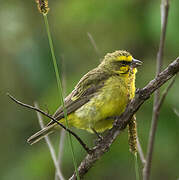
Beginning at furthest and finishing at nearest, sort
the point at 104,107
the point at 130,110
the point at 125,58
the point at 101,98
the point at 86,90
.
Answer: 1. the point at 125,58
2. the point at 86,90
3. the point at 101,98
4. the point at 104,107
5. the point at 130,110

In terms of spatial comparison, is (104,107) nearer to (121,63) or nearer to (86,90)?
(86,90)

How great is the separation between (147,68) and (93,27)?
129 centimetres

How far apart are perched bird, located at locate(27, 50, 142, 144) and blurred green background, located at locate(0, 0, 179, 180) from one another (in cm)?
42

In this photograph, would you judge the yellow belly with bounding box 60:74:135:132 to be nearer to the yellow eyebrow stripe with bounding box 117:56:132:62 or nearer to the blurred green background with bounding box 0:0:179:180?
the yellow eyebrow stripe with bounding box 117:56:132:62

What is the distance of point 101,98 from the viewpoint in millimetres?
4391

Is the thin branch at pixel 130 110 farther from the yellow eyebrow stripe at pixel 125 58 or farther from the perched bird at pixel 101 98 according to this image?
the yellow eyebrow stripe at pixel 125 58

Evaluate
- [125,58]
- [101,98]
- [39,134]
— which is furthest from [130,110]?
[125,58]

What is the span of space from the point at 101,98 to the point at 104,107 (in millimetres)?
135

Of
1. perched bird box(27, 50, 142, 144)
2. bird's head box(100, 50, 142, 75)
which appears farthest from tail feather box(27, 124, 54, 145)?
bird's head box(100, 50, 142, 75)

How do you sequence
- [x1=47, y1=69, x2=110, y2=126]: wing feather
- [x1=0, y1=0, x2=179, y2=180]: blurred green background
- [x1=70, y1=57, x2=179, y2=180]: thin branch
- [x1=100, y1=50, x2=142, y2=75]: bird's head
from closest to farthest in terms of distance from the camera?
[x1=70, y1=57, x2=179, y2=180]: thin branch, [x1=47, y1=69, x2=110, y2=126]: wing feather, [x1=100, y1=50, x2=142, y2=75]: bird's head, [x1=0, y1=0, x2=179, y2=180]: blurred green background

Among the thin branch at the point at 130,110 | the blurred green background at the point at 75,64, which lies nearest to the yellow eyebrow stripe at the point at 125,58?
the blurred green background at the point at 75,64

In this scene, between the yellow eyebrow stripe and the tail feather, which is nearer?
the tail feather

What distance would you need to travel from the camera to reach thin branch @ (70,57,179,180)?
2.94m

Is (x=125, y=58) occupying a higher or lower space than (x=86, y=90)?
higher
